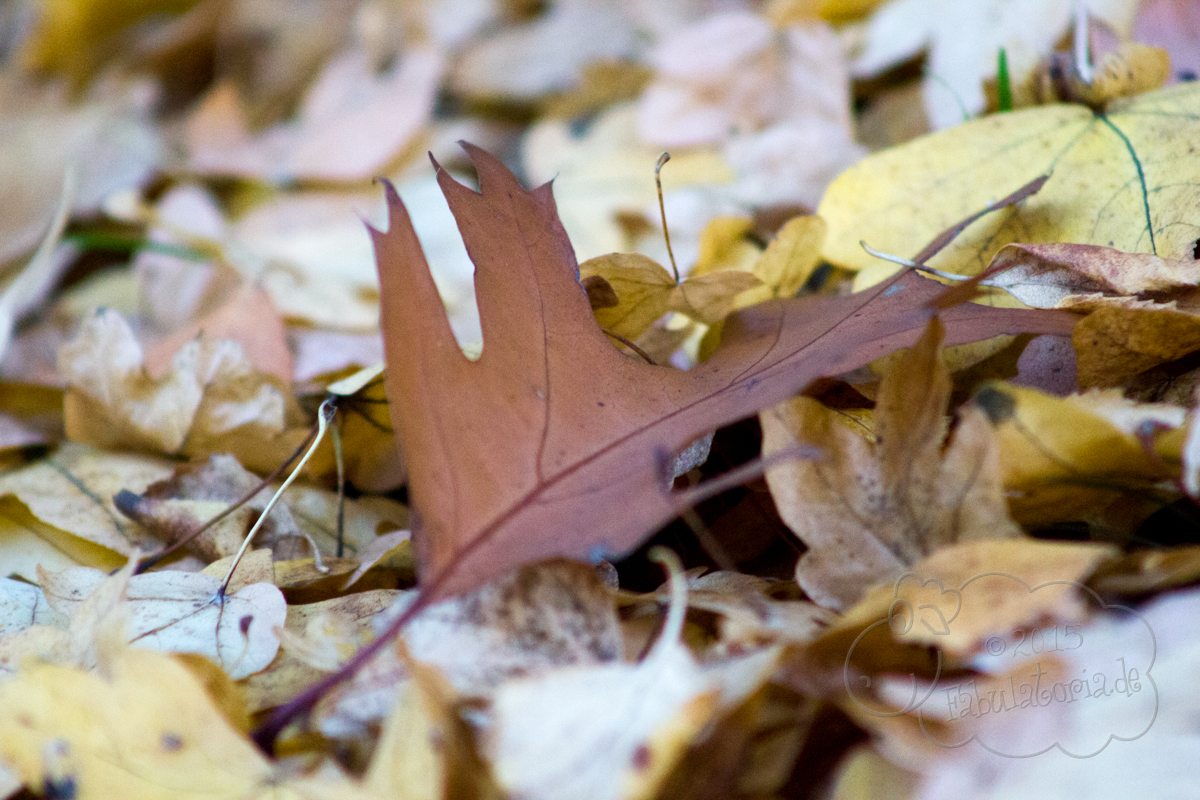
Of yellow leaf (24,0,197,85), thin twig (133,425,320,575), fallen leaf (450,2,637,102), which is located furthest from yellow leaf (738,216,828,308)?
yellow leaf (24,0,197,85)

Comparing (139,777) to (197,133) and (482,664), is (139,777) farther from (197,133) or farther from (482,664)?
(197,133)

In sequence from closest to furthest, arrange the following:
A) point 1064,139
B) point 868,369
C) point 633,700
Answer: point 633,700 < point 868,369 < point 1064,139

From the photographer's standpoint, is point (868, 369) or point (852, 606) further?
point (868, 369)

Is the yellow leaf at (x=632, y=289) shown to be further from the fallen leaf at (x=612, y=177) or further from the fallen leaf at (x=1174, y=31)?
the fallen leaf at (x=1174, y=31)

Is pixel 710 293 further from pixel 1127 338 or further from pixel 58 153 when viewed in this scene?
pixel 58 153

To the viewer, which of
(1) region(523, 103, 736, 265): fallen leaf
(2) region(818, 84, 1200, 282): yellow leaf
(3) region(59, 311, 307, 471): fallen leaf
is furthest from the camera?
(1) region(523, 103, 736, 265): fallen leaf

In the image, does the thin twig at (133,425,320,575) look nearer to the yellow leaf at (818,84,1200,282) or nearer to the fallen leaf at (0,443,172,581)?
the fallen leaf at (0,443,172,581)

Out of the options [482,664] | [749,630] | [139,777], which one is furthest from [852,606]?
[139,777]

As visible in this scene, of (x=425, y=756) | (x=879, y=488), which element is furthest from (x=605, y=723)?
(x=879, y=488)

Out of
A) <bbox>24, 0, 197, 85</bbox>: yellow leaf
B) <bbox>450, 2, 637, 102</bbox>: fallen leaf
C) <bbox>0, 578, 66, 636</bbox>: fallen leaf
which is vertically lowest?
<bbox>0, 578, 66, 636</bbox>: fallen leaf
